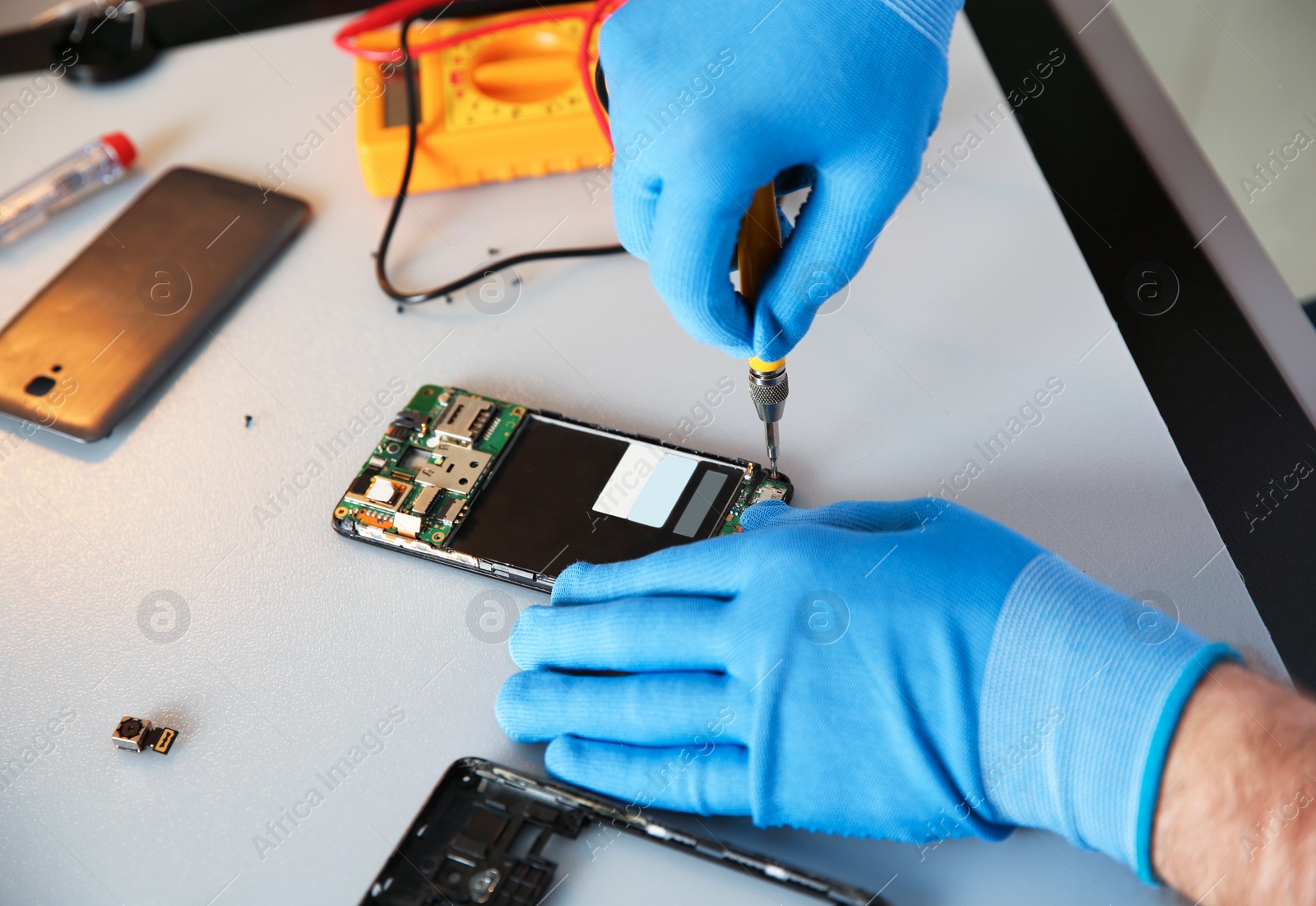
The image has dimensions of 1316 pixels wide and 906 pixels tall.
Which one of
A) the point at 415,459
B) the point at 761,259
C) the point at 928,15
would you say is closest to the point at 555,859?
the point at 415,459

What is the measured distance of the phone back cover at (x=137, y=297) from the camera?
4.32 feet

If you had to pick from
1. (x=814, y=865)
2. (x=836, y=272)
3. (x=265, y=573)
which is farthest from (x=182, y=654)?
Result: (x=836, y=272)

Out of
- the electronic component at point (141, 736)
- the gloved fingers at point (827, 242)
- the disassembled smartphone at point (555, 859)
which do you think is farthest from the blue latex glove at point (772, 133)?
the electronic component at point (141, 736)

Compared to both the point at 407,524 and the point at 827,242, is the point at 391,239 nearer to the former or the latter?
the point at 407,524

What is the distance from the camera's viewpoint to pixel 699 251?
0.93 meters

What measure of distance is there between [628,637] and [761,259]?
42 cm

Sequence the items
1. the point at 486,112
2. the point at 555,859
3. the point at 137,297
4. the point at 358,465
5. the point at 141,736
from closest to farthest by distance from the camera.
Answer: the point at 555,859
the point at 141,736
the point at 358,465
the point at 137,297
the point at 486,112

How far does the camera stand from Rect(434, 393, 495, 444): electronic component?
1207 mm

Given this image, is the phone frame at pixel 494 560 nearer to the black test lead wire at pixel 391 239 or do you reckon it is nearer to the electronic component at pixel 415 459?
the electronic component at pixel 415 459

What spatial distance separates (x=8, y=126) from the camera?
1.72 metres

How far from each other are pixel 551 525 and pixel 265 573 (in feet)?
1.15

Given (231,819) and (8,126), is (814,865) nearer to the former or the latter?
(231,819)

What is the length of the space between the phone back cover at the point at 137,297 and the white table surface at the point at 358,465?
4 centimetres

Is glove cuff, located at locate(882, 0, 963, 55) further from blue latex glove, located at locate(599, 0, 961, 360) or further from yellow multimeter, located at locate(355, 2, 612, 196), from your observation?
yellow multimeter, located at locate(355, 2, 612, 196)
